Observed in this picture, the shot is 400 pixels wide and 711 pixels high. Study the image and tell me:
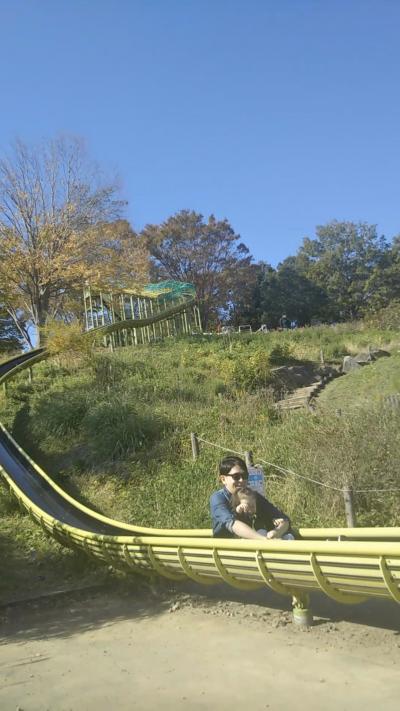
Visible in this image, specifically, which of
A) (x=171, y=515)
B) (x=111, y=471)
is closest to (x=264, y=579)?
(x=171, y=515)

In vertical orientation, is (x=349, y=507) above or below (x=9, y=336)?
below

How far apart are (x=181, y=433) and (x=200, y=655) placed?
6.79m

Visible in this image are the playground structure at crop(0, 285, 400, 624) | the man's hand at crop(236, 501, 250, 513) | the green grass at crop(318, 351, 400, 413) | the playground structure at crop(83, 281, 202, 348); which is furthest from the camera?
the playground structure at crop(83, 281, 202, 348)

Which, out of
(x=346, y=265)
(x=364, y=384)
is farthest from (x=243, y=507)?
(x=346, y=265)

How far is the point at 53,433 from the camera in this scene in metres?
13.3

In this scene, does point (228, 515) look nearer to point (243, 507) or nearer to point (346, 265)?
point (243, 507)

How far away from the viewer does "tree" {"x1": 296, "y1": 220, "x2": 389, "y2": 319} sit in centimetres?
4953

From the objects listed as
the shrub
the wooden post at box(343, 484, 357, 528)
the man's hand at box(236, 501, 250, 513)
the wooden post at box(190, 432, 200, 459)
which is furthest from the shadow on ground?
the shrub

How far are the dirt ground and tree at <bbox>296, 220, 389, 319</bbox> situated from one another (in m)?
43.4

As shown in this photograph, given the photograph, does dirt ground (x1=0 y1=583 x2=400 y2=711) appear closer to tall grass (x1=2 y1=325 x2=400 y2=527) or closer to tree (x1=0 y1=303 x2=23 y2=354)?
tall grass (x1=2 y1=325 x2=400 y2=527)

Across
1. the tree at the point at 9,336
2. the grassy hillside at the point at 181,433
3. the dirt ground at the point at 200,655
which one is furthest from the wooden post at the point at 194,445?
the tree at the point at 9,336

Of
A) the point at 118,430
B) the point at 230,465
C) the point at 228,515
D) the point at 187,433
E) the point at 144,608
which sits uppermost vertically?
the point at 118,430

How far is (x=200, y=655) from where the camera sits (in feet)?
16.0

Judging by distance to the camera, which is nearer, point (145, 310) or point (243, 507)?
point (243, 507)
